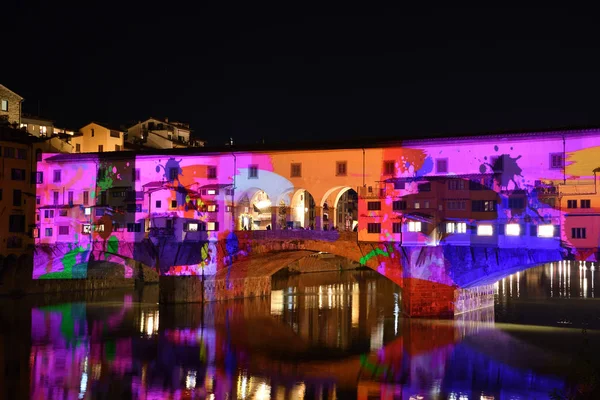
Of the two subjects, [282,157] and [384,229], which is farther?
[282,157]

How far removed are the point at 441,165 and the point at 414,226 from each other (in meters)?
3.61

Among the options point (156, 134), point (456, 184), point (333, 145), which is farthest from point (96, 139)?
point (456, 184)

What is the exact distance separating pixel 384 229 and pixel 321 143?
253 inches

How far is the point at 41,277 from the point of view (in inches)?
1973

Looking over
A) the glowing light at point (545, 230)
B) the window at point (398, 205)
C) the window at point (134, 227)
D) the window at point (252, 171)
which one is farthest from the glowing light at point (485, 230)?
the window at point (134, 227)

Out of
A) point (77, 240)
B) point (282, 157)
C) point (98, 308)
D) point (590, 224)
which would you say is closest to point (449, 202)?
point (590, 224)

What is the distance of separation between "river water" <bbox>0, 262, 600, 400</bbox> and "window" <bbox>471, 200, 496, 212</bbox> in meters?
6.00

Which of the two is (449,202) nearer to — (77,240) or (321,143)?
(321,143)

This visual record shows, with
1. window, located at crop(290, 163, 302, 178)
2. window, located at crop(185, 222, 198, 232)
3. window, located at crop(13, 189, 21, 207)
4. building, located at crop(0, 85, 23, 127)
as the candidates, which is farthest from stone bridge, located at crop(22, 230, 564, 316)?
building, located at crop(0, 85, 23, 127)

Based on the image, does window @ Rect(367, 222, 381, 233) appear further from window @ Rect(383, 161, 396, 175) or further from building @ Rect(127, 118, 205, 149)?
building @ Rect(127, 118, 205, 149)

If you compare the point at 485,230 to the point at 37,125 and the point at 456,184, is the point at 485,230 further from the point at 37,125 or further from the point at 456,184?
the point at 37,125

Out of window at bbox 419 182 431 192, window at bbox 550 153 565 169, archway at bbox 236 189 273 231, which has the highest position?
window at bbox 550 153 565 169

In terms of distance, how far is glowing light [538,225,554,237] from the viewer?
112 feet

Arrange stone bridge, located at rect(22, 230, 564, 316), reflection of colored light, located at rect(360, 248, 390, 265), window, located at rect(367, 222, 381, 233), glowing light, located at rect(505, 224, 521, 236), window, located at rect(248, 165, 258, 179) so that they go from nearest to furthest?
glowing light, located at rect(505, 224, 521, 236) < stone bridge, located at rect(22, 230, 564, 316) < reflection of colored light, located at rect(360, 248, 390, 265) < window, located at rect(367, 222, 381, 233) < window, located at rect(248, 165, 258, 179)
